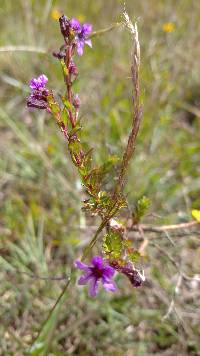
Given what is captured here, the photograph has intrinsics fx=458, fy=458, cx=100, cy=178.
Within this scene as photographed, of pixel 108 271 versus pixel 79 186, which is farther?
pixel 79 186

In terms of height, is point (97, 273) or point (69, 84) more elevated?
point (69, 84)

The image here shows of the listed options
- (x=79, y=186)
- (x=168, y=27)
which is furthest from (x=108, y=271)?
(x=168, y=27)

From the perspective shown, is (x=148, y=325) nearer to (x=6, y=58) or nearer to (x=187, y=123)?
(x=187, y=123)

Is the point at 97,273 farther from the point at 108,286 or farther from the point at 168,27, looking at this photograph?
the point at 168,27

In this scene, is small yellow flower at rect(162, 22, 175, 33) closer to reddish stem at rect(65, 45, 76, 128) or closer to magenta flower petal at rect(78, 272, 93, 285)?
reddish stem at rect(65, 45, 76, 128)

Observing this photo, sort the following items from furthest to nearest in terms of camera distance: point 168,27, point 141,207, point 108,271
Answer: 1. point 168,27
2. point 141,207
3. point 108,271

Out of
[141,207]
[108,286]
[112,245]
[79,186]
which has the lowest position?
[108,286]
